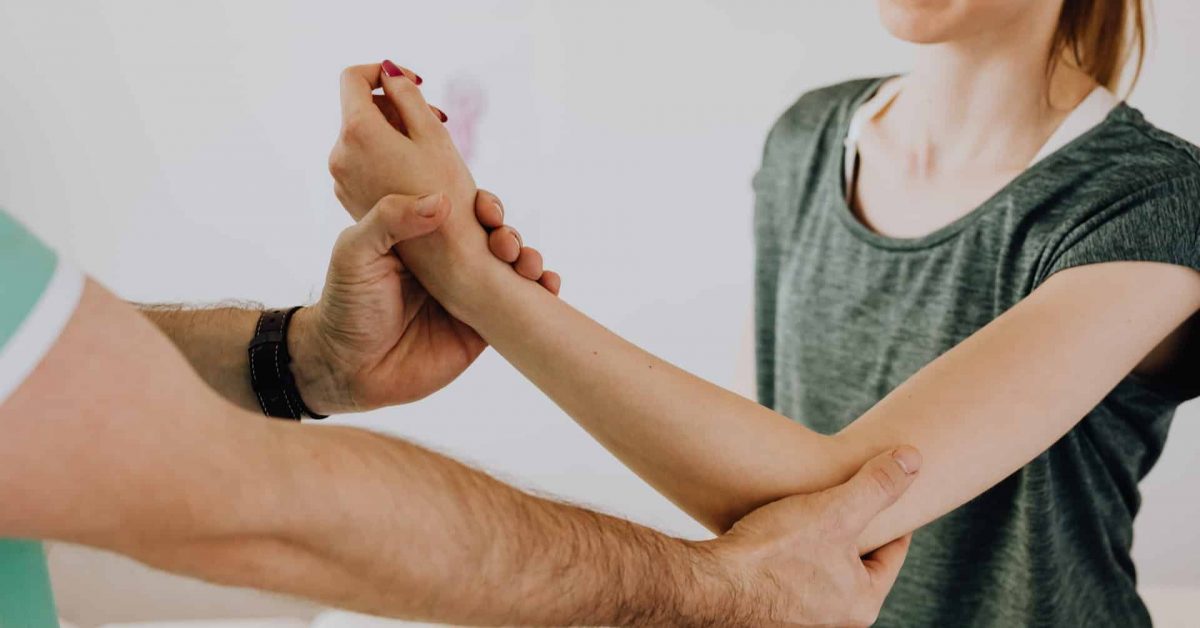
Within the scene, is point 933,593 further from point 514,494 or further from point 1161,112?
point 1161,112

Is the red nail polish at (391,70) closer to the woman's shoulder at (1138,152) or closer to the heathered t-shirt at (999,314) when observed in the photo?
the heathered t-shirt at (999,314)

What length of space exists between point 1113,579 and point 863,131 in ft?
2.11

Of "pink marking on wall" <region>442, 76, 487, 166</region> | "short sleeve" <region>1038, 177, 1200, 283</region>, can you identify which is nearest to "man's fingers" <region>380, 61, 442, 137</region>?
"short sleeve" <region>1038, 177, 1200, 283</region>

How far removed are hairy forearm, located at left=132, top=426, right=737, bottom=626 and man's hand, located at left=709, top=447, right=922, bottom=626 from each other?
0.18ft

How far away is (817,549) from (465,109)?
1.77 meters

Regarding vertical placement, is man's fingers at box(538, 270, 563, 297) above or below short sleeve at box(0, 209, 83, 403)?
below

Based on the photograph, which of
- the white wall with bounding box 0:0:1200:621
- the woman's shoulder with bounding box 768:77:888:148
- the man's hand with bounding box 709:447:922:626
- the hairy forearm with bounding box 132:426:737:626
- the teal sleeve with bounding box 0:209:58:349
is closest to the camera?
the teal sleeve with bounding box 0:209:58:349

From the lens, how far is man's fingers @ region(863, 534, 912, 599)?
1.02 meters

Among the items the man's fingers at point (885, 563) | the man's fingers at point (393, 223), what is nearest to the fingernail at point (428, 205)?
the man's fingers at point (393, 223)

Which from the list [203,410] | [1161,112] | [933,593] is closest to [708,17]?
[1161,112]

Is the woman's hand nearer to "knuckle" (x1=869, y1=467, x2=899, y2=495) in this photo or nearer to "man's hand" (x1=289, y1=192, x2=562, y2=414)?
"man's hand" (x1=289, y1=192, x2=562, y2=414)

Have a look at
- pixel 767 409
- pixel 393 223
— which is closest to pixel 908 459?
pixel 767 409

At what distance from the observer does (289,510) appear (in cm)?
63

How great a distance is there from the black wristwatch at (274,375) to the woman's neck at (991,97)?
0.82 m
